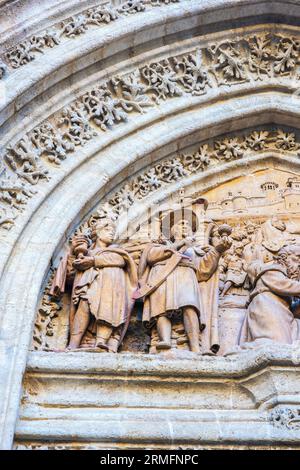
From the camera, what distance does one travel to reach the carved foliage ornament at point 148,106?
23.5 feet

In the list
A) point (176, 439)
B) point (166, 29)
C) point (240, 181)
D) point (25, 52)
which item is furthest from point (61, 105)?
point (176, 439)

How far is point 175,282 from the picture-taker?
6.79 meters

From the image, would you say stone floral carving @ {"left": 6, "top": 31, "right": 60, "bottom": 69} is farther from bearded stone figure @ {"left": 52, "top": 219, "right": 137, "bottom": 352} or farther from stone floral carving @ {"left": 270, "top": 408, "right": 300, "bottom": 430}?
stone floral carving @ {"left": 270, "top": 408, "right": 300, "bottom": 430}

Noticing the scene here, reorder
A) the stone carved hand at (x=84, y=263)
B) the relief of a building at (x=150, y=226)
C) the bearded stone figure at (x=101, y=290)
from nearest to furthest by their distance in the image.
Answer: the relief of a building at (x=150, y=226), the bearded stone figure at (x=101, y=290), the stone carved hand at (x=84, y=263)

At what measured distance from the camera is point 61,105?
301 inches

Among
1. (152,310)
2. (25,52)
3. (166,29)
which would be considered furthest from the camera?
(166,29)

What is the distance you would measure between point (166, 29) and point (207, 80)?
0.62m

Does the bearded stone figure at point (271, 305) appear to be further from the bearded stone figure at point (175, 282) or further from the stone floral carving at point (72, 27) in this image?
the stone floral carving at point (72, 27)

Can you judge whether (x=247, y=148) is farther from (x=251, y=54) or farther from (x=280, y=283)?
(x=280, y=283)

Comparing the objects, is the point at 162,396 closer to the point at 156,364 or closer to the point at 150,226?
the point at 156,364

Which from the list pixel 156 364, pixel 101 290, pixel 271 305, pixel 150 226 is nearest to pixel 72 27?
pixel 150 226

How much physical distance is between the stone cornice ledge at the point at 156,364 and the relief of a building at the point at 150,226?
0.01 meters

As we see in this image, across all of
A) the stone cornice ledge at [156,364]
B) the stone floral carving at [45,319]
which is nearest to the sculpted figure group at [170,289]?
the stone floral carving at [45,319]

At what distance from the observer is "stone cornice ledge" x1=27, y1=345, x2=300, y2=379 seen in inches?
247
